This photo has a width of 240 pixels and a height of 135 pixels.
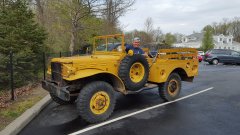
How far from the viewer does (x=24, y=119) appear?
5.39 m

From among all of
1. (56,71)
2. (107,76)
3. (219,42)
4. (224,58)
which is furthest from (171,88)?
(219,42)

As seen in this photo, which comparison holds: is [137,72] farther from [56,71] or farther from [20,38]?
[20,38]

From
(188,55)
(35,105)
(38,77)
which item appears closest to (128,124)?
(35,105)

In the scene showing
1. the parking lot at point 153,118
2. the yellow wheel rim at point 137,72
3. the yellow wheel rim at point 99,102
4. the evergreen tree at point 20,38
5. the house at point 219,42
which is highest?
the house at point 219,42

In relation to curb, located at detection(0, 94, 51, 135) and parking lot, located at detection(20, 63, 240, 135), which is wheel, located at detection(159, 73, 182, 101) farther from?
curb, located at detection(0, 94, 51, 135)

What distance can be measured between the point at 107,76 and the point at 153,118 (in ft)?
5.01

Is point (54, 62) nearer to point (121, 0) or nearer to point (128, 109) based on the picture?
point (128, 109)

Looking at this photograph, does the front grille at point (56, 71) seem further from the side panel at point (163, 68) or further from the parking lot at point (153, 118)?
the side panel at point (163, 68)

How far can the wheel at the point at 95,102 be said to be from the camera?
17.4ft

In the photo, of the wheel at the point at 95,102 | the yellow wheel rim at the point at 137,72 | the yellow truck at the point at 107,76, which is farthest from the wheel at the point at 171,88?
the wheel at the point at 95,102

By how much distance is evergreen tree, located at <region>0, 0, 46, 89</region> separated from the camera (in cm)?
987

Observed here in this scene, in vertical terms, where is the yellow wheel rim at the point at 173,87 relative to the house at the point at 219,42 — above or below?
below

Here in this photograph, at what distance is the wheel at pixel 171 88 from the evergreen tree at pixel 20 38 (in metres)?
5.57

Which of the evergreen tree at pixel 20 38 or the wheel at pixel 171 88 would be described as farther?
the evergreen tree at pixel 20 38
